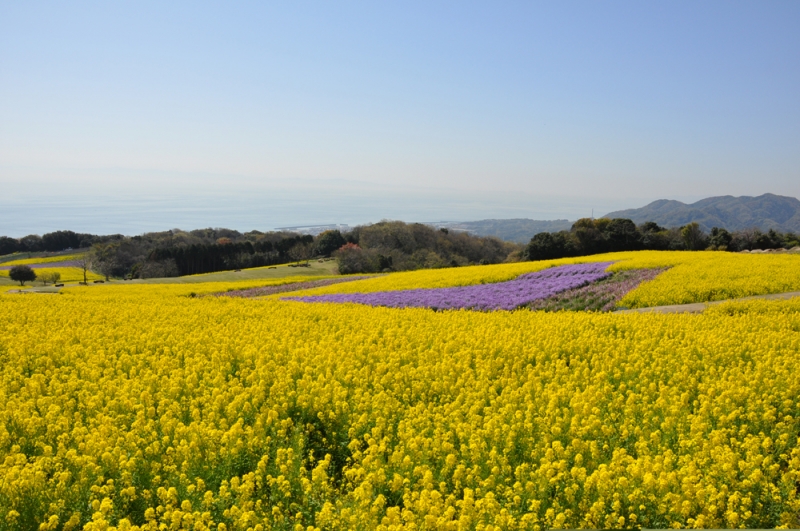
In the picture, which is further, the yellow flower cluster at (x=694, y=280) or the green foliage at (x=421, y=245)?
the green foliage at (x=421, y=245)

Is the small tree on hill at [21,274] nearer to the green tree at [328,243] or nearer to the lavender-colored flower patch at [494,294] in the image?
the green tree at [328,243]

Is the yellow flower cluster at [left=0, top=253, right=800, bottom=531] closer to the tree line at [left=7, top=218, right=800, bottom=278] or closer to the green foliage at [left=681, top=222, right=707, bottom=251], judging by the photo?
the tree line at [left=7, top=218, right=800, bottom=278]

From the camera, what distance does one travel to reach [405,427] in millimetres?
6156

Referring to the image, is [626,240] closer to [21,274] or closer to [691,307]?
[691,307]

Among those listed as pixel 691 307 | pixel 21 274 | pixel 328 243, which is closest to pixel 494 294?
pixel 691 307

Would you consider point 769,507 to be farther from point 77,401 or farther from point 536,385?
point 77,401

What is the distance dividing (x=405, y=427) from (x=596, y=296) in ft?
48.3

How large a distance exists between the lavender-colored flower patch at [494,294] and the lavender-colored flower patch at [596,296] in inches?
17.2

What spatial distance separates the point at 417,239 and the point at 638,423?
7542cm

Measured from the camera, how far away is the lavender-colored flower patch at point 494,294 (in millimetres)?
19297

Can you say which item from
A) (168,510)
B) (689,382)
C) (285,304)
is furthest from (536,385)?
(285,304)

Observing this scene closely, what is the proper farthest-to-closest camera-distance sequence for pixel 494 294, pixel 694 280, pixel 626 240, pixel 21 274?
pixel 626 240, pixel 21 274, pixel 494 294, pixel 694 280

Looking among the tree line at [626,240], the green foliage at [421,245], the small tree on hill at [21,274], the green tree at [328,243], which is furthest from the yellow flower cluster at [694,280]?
the green tree at [328,243]

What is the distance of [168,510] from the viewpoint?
4699 mm
